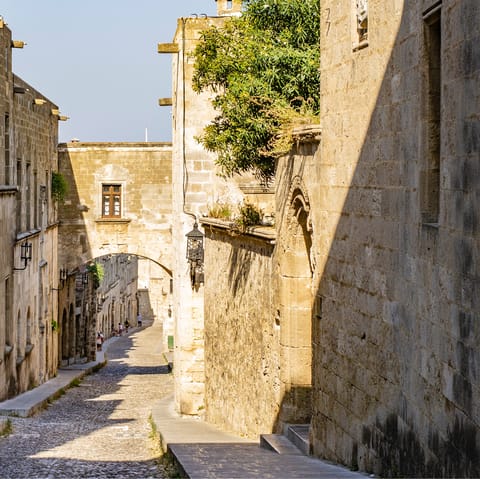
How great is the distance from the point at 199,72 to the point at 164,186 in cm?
1334

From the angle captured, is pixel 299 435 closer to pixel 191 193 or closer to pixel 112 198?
pixel 191 193

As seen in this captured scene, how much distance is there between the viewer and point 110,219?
31.3 m

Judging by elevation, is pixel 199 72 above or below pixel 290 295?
above

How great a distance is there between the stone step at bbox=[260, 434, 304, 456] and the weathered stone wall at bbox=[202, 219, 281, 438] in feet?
2.57

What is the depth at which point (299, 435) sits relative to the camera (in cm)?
1308

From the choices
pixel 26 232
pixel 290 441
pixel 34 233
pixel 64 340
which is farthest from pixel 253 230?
pixel 64 340

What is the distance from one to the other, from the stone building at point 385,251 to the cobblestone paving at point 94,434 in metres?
2.36

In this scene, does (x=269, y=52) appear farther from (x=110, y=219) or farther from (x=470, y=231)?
(x=110, y=219)

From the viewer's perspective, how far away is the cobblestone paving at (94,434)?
45.5 ft

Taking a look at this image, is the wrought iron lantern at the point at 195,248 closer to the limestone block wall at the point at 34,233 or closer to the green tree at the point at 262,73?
the green tree at the point at 262,73

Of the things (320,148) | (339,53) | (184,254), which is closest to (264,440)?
(320,148)

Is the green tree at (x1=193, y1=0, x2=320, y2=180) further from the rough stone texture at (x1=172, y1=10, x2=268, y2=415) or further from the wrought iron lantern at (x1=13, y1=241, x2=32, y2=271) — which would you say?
the wrought iron lantern at (x1=13, y1=241, x2=32, y2=271)

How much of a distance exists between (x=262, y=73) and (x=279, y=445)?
5.50 m

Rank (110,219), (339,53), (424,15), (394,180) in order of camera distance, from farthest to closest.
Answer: (110,219) < (339,53) < (394,180) < (424,15)
